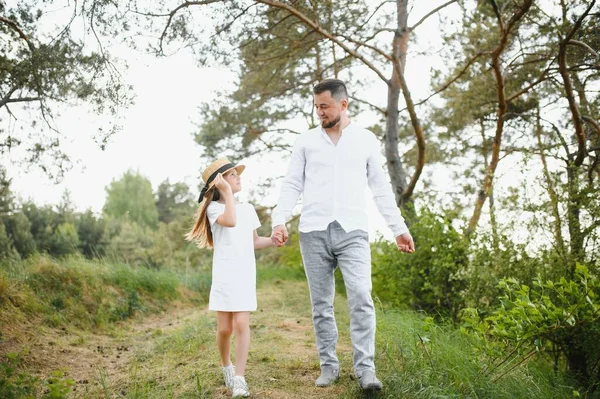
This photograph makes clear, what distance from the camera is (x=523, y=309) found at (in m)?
3.65

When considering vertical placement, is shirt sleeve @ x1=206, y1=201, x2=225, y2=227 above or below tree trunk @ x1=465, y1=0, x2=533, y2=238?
below

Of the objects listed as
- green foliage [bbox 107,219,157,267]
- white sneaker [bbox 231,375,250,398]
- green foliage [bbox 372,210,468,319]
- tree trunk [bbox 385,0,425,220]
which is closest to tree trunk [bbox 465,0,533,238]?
green foliage [bbox 372,210,468,319]

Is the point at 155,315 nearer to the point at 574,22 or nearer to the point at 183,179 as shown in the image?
the point at 574,22

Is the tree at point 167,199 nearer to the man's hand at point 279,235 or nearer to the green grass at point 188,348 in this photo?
the green grass at point 188,348

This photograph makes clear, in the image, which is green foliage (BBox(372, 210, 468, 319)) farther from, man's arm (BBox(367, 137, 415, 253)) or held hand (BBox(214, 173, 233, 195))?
held hand (BBox(214, 173, 233, 195))

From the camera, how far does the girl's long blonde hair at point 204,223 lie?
161 inches

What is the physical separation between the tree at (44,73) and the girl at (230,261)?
8.02 ft

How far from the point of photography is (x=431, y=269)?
713 centimetres

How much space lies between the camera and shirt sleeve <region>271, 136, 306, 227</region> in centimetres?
390

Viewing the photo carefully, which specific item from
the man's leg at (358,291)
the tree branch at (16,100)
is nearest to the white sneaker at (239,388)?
the man's leg at (358,291)

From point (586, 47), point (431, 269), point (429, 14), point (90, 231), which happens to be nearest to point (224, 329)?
point (431, 269)

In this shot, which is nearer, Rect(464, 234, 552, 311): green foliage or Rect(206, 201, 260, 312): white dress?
Rect(206, 201, 260, 312): white dress

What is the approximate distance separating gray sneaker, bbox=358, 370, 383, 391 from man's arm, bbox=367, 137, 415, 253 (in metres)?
0.85

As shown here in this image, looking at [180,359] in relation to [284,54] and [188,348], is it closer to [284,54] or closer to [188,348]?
[188,348]
